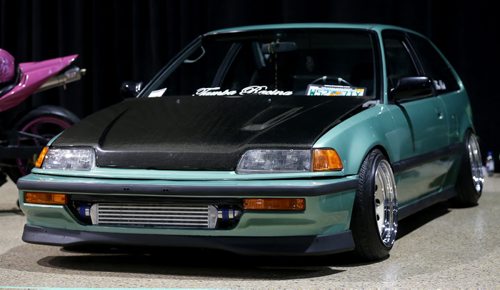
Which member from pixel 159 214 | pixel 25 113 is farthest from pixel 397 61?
pixel 25 113

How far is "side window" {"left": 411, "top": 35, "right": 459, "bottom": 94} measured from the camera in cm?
710

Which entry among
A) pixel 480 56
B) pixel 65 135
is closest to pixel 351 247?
pixel 65 135

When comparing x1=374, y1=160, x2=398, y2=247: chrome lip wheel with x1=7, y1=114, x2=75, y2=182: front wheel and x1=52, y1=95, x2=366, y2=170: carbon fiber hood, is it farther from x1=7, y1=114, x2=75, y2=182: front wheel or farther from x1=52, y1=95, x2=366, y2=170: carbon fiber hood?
x1=7, y1=114, x2=75, y2=182: front wheel

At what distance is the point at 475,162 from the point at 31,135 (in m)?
3.08

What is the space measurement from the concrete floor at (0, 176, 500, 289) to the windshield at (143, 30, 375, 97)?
3.13 ft

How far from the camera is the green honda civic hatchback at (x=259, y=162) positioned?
16.1 feet

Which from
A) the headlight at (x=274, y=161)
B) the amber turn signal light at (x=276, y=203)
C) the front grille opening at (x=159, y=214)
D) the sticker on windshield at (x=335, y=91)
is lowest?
the front grille opening at (x=159, y=214)

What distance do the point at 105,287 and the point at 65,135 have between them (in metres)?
1.01


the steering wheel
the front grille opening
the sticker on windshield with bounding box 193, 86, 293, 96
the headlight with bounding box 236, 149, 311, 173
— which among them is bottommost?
the front grille opening

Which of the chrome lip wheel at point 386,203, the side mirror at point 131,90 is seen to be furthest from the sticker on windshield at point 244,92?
the chrome lip wheel at point 386,203

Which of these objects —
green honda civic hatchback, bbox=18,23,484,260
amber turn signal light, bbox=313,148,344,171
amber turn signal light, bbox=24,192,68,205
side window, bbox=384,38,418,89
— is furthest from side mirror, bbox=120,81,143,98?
amber turn signal light, bbox=313,148,344,171

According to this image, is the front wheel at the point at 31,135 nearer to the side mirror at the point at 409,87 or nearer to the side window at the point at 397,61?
the side window at the point at 397,61

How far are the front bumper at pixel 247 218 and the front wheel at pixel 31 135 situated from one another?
2.68m

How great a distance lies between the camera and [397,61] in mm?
6605
